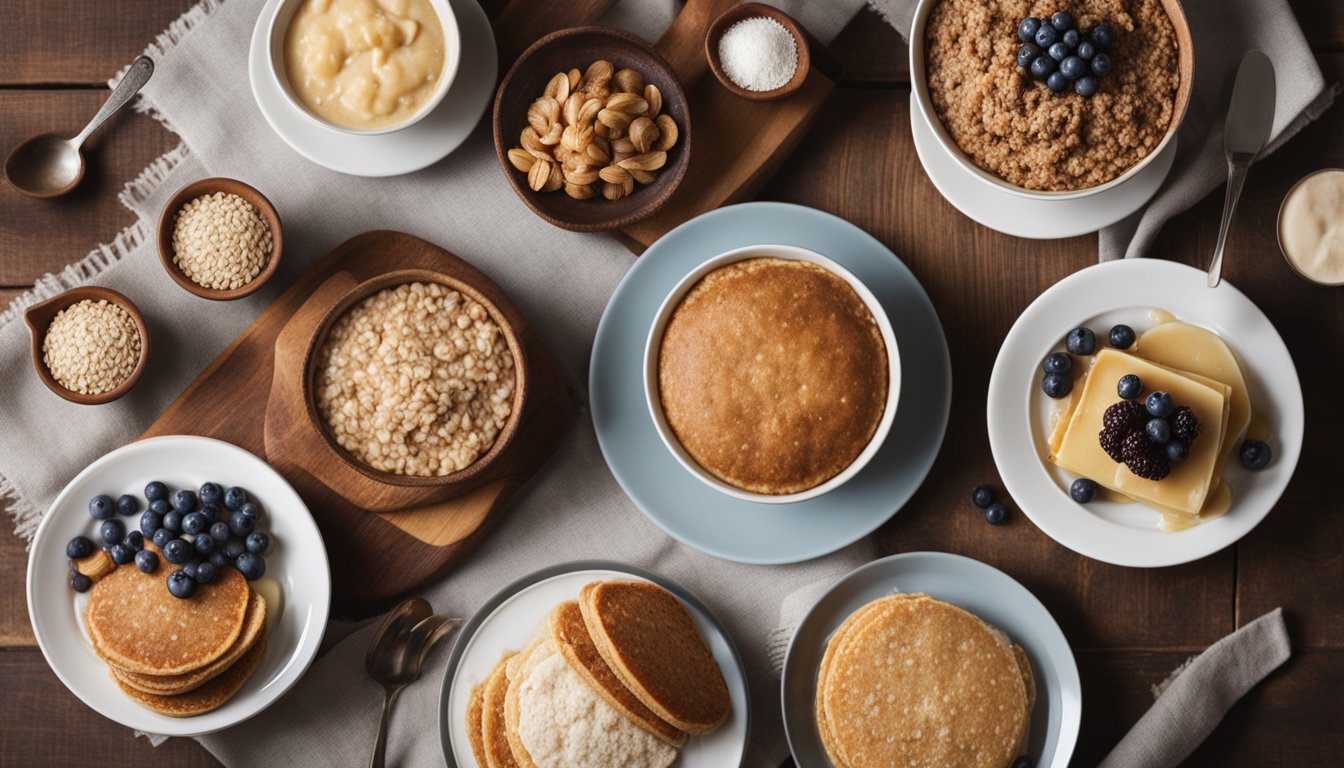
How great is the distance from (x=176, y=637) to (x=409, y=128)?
4.93 ft

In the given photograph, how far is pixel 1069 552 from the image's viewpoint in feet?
9.29

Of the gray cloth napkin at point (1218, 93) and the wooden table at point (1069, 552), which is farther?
the wooden table at point (1069, 552)

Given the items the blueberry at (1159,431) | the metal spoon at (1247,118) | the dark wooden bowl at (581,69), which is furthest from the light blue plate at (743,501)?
the metal spoon at (1247,118)

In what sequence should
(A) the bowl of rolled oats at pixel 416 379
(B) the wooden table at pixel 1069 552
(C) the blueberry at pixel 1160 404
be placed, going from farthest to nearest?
(B) the wooden table at pixel 1069 552 < (A) the bowl of rolled oats at pixel 416 379 < (C) the blueberry at pixel 1160 404

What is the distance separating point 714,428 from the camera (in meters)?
2.53

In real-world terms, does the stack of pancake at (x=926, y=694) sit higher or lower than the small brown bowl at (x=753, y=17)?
lower

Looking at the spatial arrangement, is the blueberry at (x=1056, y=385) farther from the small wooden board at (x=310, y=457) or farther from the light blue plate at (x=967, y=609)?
the small wooden board at (x=310, y=457)

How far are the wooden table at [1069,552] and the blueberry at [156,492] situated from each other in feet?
1.99

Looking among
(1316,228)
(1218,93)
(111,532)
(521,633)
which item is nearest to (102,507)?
(111,532)

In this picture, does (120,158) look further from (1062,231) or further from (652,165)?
(1062,231)

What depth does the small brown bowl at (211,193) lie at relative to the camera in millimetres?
2701

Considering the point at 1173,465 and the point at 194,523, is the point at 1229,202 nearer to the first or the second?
the point at 1173,465

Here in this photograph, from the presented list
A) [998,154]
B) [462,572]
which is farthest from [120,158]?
[998,154]

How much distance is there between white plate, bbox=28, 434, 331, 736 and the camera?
2.69m
